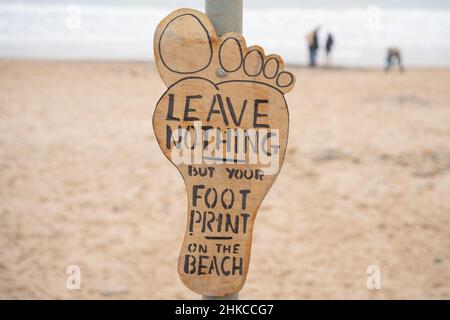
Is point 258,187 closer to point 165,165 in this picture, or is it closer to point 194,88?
point 194,88

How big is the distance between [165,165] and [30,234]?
185 centimetres

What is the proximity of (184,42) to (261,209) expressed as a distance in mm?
3616

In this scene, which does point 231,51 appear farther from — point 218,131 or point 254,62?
point 218,131

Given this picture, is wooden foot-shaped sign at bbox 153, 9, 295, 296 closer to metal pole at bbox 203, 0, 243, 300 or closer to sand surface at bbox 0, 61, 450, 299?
metal pole at bbox 203, 0, 243, 300

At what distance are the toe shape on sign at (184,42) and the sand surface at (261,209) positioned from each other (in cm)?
259

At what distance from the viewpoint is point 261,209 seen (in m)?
4.88

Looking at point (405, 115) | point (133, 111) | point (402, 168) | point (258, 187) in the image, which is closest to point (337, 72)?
point (405, 115)

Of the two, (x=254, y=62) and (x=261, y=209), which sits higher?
(x=254, y=62)

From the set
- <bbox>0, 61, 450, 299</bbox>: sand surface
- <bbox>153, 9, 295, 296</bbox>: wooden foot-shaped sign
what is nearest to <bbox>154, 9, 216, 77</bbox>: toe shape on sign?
<bbox>153, 9, 295, 296</bbox>: wooden foot-shaped sign

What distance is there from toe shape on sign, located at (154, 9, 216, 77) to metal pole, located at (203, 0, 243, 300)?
1.5 inches

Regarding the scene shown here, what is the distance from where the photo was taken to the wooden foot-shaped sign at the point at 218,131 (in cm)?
138

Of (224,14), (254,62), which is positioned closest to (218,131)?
(254,62)

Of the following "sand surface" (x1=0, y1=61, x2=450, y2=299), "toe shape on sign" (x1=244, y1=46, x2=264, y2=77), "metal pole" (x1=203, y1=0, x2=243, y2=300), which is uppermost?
"metal pole" (x1=203, y1=0, x2=243, y2=300)

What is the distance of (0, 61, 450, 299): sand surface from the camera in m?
3.84
